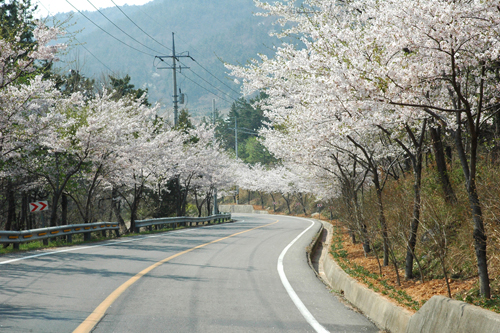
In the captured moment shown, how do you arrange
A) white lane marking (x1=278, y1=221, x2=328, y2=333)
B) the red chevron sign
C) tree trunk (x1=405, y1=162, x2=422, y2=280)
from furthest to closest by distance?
the red chevron sign → tree trunk (x1=405, y1=162, x2=422, y2=280) → white lane marking (x1=278, y1=221, x2=328, y2=333)

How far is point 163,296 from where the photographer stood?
7227 mm

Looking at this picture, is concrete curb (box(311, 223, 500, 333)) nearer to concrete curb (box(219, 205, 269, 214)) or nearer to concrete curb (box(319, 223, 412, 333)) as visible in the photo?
concrete curb (box(319, 223, 412, 333))

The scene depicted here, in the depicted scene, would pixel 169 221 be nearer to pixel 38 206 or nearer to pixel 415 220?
pixel 38 206

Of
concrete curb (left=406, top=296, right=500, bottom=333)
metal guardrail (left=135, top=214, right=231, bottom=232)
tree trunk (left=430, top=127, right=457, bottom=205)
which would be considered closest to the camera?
concrete curb (left=406, top=296, right=500, bottom=333)

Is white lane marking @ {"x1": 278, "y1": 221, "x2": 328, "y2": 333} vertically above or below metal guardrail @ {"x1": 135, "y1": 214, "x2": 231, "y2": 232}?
below

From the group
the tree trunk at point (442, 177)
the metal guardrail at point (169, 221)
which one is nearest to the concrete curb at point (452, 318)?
the tree trunk at point (442, 177)

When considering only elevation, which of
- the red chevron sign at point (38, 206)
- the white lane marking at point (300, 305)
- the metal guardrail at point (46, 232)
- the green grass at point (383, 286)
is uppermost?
the red chevron sign at point (38, 206)

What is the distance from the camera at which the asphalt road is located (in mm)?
5582

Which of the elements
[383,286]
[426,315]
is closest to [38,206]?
[383,286]

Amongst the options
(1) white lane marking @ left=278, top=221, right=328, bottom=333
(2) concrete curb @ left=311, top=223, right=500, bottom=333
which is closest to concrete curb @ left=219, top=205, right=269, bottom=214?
(1) white lane marking @ left=278, top=221, right=328, bottom=333

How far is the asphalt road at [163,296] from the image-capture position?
18.3 ft

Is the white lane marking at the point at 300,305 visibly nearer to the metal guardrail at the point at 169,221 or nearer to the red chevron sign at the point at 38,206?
the red chevron sign at the point at 38,206

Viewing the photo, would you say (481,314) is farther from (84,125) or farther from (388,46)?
(84,125)

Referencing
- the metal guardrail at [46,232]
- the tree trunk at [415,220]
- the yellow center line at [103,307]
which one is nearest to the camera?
the yellow center line at [103,307]
